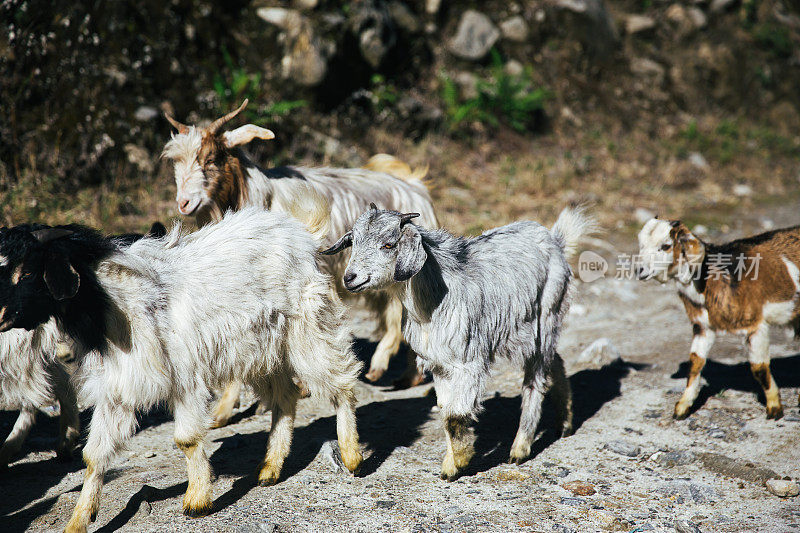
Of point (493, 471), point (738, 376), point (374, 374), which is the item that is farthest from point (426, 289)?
point (738, 376)

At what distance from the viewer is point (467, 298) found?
4.41 m

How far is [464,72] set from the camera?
14.5 meters

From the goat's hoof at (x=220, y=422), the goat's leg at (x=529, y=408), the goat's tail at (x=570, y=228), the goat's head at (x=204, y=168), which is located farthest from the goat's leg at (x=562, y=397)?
the goat's head at (x=204, y=168)

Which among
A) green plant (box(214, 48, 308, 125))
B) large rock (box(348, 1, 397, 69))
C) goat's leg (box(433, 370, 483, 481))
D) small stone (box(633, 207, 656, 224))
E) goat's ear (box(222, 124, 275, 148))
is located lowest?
goat's leg (box(433, 370, 483, 481))

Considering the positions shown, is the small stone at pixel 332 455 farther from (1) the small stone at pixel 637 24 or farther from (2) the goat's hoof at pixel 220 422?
(1) the small stone at pixel 637 24

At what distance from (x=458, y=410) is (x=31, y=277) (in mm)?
2478

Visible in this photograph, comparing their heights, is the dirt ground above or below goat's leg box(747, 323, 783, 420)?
below

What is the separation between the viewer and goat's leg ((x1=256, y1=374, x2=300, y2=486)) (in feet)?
14.6

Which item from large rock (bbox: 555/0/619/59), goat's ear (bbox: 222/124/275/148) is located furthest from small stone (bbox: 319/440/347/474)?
large rock (bbox: 555/0/619/59)

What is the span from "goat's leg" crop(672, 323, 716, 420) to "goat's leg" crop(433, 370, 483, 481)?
6.51 ft

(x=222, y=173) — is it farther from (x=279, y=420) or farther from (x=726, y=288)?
(x=726, y=288)

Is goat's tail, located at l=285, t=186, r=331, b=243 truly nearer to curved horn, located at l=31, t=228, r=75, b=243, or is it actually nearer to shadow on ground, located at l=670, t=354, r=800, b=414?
curved horn, located at l=31, t=228, r=75, b=243

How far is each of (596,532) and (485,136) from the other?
10454 millimetres

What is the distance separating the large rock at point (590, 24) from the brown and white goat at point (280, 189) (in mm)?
10610
